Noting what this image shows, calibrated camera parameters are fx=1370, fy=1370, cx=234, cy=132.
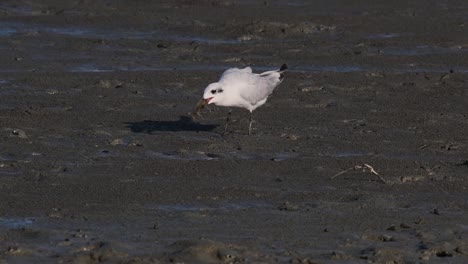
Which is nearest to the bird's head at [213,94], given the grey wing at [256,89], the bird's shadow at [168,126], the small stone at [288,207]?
the grey wing at [256,89]

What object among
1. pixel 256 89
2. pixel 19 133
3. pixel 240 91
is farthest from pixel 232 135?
pixel 19 133

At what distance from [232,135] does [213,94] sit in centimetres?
49

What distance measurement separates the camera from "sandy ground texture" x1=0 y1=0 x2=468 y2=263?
9.47 metres

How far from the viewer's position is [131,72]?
15836mm

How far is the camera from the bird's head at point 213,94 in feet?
41.8

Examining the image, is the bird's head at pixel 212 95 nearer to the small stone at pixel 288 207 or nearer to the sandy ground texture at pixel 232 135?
the sandy ground texture at pixel 232 135

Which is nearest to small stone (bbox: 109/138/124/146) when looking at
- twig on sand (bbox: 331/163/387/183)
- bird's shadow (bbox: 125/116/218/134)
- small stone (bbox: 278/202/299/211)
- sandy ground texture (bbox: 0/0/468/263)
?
sandy ground texture (bbox: 0/0/468/263)

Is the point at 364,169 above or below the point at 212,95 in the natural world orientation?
below

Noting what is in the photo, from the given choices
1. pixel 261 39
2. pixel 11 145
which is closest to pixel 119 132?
pixel 11 145

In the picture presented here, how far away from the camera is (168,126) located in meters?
13.3

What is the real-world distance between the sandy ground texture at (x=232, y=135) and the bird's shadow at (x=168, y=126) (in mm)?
30

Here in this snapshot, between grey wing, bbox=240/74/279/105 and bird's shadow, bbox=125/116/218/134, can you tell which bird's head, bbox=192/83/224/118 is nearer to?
grey wing, bbox=240/74/279/105

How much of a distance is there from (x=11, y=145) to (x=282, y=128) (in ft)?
8.71

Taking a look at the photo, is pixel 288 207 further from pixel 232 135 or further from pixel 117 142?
pixel 232 135
